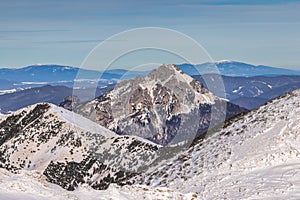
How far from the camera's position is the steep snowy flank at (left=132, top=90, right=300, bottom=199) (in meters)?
37.0

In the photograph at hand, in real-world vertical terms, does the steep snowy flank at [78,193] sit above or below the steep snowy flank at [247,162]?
below

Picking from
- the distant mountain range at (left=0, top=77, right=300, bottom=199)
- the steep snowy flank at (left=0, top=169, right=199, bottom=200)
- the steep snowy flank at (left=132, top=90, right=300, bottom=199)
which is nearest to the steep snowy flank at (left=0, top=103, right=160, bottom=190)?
the distant mountain range at (left=0, top=77, right=300, bottom=199)

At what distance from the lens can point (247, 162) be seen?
146 feet

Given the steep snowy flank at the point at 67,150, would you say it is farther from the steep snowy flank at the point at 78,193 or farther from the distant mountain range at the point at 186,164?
the steep snowy flank at the point at 78,193

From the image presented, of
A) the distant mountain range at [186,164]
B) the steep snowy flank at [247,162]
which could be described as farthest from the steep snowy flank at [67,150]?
the steep snowy flank at [247,162]

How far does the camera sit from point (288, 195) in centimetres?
3306

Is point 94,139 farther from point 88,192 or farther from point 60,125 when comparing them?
point 88,192

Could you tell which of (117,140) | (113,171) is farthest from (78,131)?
(113,171)

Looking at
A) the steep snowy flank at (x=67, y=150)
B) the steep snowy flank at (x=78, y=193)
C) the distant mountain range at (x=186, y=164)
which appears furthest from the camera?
the steep snowy flank at (x=67, y=150)

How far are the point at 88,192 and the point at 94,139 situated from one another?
248 ft

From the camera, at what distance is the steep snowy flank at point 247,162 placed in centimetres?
3697

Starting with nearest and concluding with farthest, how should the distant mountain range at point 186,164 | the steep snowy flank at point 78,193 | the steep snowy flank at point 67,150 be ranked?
the steep snowy flank at point 78,193
the distant mountain range at point 186,164
the steep snowy flank at point 67,150

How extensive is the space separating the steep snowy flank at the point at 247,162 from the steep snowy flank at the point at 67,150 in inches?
804

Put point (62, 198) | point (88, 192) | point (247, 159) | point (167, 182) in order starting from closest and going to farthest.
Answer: point (62, 198) < point (88, 192) < point (247, 159) < point (167, 182)
